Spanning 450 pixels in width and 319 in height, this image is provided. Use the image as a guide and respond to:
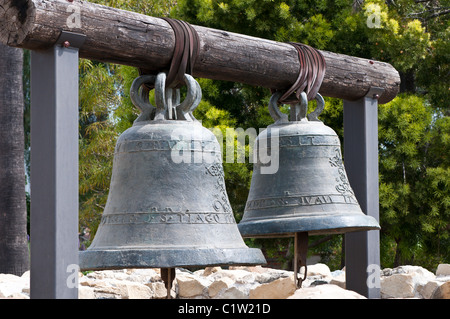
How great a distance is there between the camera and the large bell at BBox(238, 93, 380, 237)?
3.43m

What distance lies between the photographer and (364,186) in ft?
13.8

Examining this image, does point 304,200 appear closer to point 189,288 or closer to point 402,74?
point 189,288

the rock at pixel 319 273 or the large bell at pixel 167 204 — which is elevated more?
the large bell at pixel 167 204

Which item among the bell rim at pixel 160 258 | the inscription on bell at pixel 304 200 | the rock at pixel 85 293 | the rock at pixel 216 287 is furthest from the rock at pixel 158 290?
the bell rim at pixel 160 258

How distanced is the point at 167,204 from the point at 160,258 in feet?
0.82

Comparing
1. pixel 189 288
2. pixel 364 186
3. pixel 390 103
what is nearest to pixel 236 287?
pixel 189 288

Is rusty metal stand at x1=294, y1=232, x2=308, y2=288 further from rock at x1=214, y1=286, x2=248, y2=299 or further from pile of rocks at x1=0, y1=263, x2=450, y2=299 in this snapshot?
rock at x1=214, y1=286, x2=248, y2=299

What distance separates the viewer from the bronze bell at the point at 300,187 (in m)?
3.43

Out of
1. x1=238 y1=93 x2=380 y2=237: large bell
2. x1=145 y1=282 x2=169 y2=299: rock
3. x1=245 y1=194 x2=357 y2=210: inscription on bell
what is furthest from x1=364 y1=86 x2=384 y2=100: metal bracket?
x1=145 y1=282 x2=169 y2=299: rock

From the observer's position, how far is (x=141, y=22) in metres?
3.21

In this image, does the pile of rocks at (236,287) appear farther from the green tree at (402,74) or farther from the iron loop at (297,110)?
the green tree at (402,74)

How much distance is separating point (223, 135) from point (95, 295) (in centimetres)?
370

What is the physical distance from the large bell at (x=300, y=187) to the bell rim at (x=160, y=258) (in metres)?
0.64
